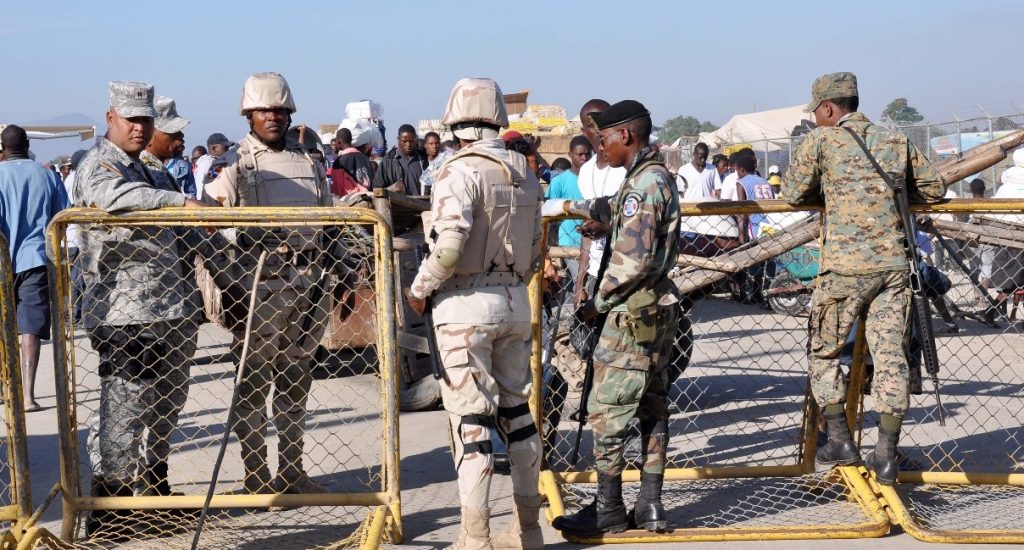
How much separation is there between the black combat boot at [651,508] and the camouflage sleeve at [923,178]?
5.99 ft

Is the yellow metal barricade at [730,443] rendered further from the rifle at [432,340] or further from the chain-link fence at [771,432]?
the rifle at [432,340]

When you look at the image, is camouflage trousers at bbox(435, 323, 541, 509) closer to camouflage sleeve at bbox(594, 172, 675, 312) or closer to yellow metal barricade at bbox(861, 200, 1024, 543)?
camouflage sleeve at bbox(594, 172, 675, 312)

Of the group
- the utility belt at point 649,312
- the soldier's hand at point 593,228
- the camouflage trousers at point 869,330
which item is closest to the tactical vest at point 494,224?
the utility belt at point 649,312

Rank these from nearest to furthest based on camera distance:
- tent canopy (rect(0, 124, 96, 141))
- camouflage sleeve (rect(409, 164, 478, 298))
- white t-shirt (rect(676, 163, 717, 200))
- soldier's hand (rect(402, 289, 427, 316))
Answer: camouflage sleeve (rect(409, 164, 478, 298)) < soldier's hand (rect(402, 289, 427, 316)) < white t-shirt (rect(676, 163, 717, 200)) < tent canopy (rect(0, 124, 96, 141))

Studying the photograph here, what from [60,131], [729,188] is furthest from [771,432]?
[60,131]

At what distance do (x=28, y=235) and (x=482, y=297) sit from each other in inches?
185

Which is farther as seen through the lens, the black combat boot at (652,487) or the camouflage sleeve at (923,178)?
the camouflage sleeve at (923,178)

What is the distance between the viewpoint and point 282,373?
5289 millimetres

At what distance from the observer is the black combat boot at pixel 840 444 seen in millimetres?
5117

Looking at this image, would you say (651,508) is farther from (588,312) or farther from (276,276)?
(276,276)

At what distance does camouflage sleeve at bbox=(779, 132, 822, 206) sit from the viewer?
17.1 ft

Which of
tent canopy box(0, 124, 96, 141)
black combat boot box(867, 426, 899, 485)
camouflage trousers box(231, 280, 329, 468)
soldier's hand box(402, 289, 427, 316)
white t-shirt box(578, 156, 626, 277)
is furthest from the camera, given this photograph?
tent canopy box(0, 124, 96, 141)

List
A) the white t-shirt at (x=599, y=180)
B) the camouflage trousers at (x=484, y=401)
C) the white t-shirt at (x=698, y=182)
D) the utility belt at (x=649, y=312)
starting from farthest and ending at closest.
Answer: the white t-shirt at (x=698, y=182), the white t-shirt at (x=599, y=180), the utility belt at (x=649, y=312), the camouflage trousers at (x=484, y=401)

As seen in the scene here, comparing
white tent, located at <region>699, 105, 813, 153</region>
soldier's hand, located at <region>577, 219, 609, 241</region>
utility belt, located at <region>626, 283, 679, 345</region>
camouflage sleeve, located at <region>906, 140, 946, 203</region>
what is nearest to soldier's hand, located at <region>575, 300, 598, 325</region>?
utility belt, located at <region>626, 283, 679, 345</region>
